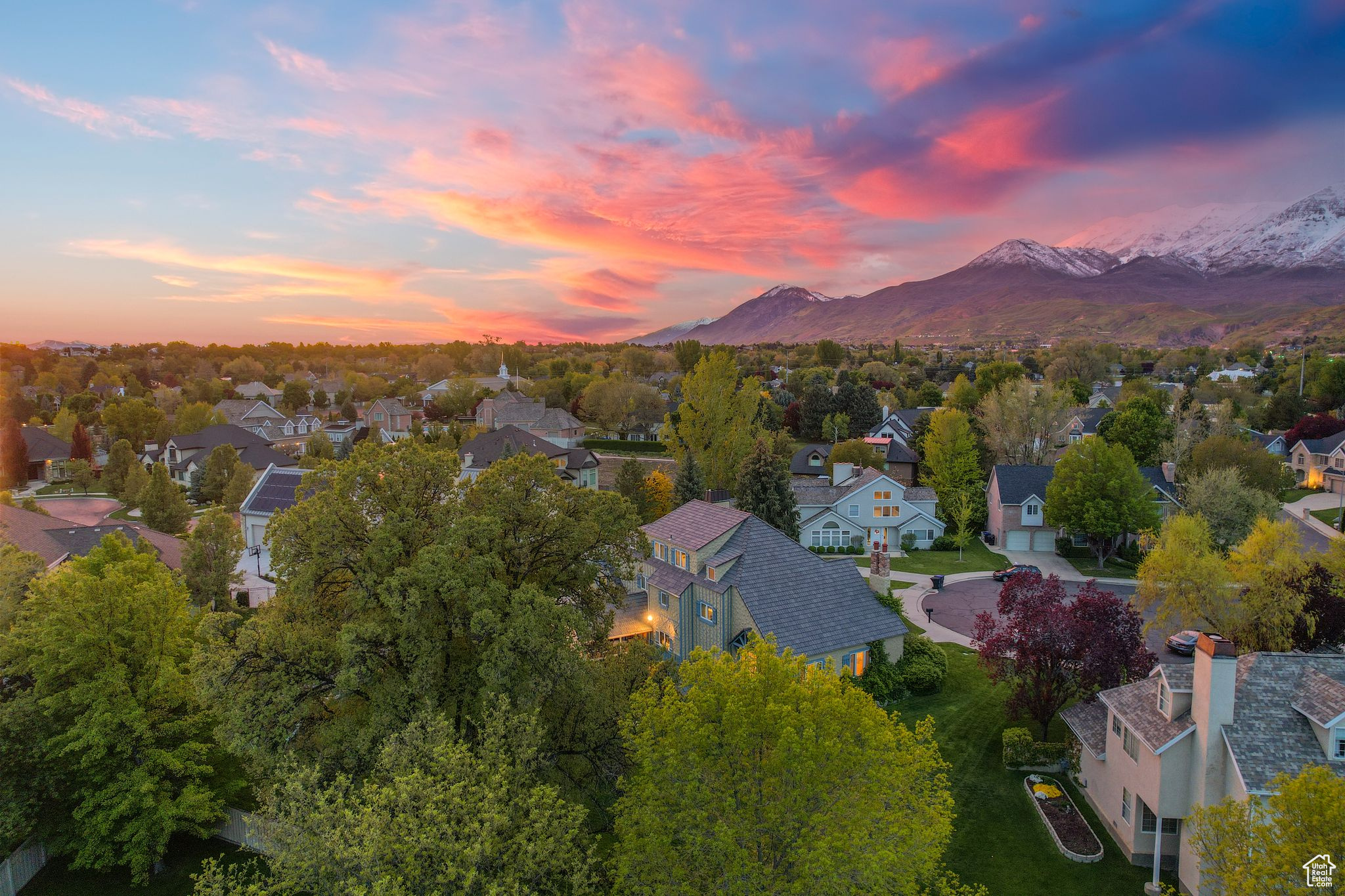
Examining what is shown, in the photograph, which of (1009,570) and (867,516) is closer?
(1009,570)

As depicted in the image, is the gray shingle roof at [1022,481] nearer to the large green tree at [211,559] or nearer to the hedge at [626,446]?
the hedge at [626,446]

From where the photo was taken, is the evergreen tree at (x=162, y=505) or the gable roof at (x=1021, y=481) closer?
the evergreen tree at (x=162, y=505)

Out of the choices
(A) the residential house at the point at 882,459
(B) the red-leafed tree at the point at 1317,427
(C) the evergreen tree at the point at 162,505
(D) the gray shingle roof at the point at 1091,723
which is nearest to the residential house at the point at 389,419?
(C) the evergreen tree at the point at 162,505

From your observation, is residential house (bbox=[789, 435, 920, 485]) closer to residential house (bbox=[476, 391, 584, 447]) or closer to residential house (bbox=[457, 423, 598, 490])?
residential house (bbox=[457, 423, 598, 490])

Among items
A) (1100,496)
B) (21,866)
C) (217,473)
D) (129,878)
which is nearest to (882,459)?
(1100,496)

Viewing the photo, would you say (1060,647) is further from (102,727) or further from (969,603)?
(102,727)

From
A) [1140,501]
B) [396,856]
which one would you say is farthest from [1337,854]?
[1140,501]
